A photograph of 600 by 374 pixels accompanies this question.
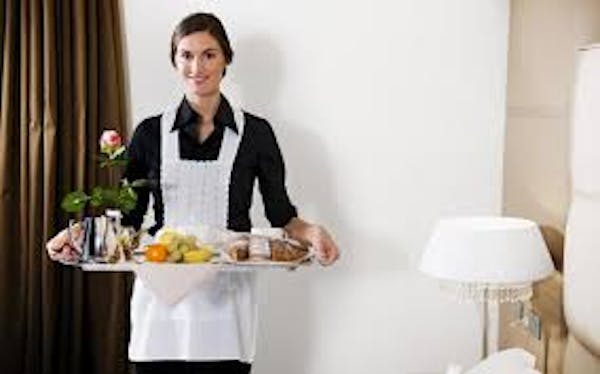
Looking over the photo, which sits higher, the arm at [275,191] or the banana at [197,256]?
the arm at [275,191]

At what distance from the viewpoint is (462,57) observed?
2.52 metres

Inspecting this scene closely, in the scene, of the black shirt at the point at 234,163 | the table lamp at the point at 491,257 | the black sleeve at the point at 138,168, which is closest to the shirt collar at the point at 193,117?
the black shirt at the point at 234,163

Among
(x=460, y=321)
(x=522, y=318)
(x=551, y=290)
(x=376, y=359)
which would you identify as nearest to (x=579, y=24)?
(x=551, y=290)

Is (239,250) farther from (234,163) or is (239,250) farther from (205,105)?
(205,105)

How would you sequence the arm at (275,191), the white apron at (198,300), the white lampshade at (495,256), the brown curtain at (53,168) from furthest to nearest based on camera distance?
1. the brown curtain at (53,168)
2. the arm at (275,191)
3. the white apron at (198,300)
4. the white lampshade at (495,256)

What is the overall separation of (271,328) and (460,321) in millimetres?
669

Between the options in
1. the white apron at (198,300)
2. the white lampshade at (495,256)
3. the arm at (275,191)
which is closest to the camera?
the white lampshade at (495,256)

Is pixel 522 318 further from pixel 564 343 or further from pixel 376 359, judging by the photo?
pixel 376 359

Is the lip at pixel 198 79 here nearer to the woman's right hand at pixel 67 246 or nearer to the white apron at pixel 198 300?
the white apron at pixel 198 300

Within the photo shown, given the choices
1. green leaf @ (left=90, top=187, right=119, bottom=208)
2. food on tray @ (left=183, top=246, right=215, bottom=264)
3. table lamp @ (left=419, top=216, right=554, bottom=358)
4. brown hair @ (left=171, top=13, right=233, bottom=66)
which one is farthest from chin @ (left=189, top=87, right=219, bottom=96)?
table lamp @ (left=419, top=216, right=554, bottom=358)

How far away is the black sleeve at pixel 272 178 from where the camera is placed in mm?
2301

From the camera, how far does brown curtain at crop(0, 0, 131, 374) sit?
7.90 feet

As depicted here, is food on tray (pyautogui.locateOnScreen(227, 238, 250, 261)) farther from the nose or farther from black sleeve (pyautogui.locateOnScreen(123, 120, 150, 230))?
the nose

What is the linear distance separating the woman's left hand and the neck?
43cm
